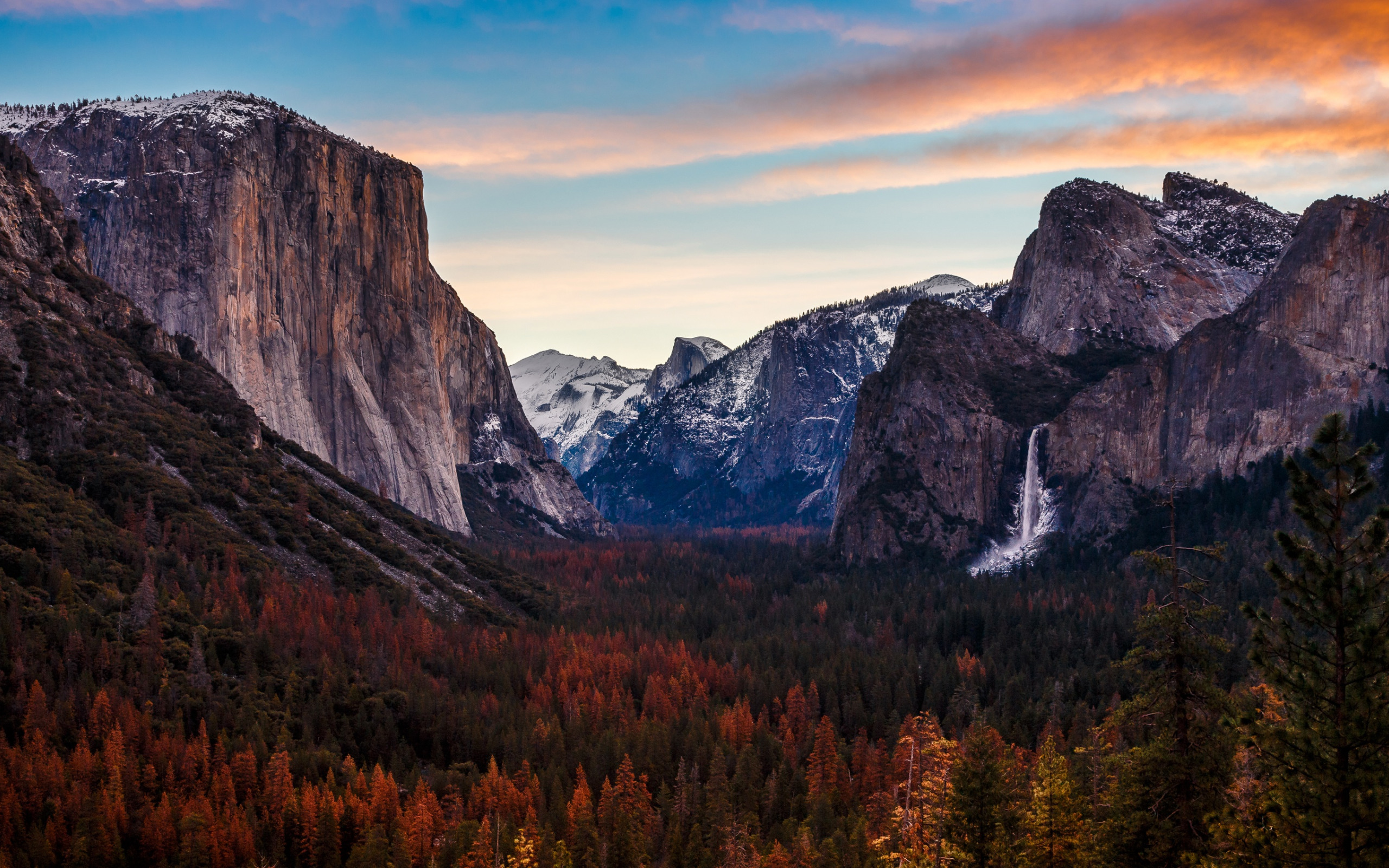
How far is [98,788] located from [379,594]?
222 ft

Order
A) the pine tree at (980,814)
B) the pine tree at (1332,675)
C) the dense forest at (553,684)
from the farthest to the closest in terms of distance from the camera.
Answer: the pine tree at (980,814)
the dense forest at (553,684)
the pine tree at (1332,675)

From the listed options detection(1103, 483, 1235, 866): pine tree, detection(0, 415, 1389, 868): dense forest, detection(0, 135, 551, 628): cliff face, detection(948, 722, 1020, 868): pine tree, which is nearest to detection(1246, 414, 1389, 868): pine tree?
detection(0, 415, 1389, 868): dense forest

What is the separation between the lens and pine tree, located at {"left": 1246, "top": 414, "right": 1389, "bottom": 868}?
27.3 m

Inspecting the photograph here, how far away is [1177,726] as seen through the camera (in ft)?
116

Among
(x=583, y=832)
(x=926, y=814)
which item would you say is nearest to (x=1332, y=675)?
(x=926, y=814)

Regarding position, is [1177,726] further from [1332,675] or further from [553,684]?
[553,684]

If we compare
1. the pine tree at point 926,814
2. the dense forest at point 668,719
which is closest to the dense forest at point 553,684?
the dense forest at point 668,719

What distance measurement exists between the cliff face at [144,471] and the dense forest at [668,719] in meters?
1.10

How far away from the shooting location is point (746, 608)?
183625 millimetres

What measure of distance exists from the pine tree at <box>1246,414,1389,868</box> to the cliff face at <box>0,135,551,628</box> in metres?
96.4

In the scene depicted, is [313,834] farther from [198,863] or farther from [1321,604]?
[1321,604]

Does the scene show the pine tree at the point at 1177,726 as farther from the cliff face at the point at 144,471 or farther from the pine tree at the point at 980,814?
the cliff face at the point at 144,471

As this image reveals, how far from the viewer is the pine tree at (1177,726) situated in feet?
115

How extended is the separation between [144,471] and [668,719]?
224 ft
